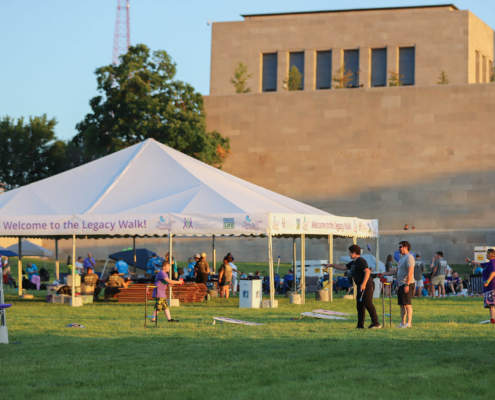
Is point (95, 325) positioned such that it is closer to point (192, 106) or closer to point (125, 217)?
point (125, 217)

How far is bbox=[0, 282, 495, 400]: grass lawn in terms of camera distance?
8125 mm

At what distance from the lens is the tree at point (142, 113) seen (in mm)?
47812

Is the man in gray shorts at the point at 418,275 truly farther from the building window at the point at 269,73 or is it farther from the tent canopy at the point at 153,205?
the building window at the point at 269,73

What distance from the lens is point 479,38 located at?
62.5m

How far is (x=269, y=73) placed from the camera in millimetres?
64875

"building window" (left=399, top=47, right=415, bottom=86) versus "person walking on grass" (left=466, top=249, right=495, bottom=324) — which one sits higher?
"building window" (left=399, top=47, right=415, bottom=86)

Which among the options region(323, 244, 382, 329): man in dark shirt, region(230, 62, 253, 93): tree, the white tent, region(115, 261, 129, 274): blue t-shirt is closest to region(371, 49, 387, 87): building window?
region(230, 62, 253, 93): tree

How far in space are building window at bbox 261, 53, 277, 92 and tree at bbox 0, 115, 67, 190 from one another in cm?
1893

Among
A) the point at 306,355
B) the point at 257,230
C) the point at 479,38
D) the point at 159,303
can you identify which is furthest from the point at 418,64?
the point at 306,355

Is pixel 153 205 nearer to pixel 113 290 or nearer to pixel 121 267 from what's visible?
pixel 113 290

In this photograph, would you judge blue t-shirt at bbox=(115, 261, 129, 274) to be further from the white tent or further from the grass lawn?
the grass lawn

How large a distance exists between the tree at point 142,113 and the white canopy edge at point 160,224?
26.7m

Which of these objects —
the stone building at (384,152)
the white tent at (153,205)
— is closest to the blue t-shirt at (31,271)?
the white tent at (153,205)

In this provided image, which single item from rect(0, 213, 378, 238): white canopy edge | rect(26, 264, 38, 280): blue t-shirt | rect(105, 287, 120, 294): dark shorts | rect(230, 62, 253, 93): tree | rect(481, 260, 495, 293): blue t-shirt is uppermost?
rect(230, 62, 253, 93): tree
